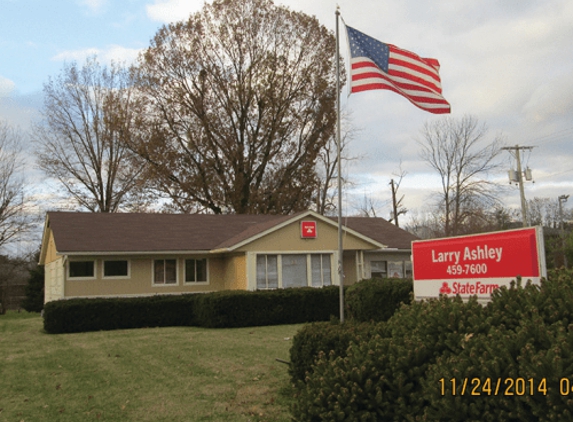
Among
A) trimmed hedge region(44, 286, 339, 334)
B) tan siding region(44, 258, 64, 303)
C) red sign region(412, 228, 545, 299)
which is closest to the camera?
red sign region(412, 228, 545, 299)

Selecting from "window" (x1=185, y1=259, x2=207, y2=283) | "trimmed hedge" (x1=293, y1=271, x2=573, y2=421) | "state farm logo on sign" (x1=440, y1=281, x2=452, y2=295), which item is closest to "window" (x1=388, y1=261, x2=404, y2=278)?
"window" (x1=185, y1=259, x2=207, y2=283)

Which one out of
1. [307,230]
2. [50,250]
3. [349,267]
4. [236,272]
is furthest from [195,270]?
[50,250]

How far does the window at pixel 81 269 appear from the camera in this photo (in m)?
22.7

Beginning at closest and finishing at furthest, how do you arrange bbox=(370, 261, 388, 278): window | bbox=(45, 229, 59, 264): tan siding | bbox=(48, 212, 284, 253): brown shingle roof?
bbox=(48, 212, 284, 253): brown shingle roof
bbox=(45, 229, 59, 264): tan siding
bbox=(370, 261, 388, 278): window

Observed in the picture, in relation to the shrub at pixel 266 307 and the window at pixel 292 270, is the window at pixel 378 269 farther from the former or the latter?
the shrub at pixel 266 307

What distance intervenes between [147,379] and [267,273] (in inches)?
563

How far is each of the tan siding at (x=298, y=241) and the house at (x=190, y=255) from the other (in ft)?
0.14

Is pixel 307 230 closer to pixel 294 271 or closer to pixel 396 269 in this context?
pixel 294 271

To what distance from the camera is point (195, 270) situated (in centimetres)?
2533

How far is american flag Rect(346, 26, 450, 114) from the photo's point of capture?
9961 millimetres

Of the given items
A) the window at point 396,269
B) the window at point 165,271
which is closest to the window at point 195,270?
the window at point 165,271

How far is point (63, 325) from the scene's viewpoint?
1834cm

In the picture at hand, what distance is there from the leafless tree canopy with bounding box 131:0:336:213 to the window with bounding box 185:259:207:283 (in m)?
12.0

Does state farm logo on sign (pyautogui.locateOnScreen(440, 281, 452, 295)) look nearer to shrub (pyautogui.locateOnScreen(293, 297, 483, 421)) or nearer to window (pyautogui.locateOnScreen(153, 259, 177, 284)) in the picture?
shrub (pyautogui.locateOnScreen(293, 297, 483, 421))
